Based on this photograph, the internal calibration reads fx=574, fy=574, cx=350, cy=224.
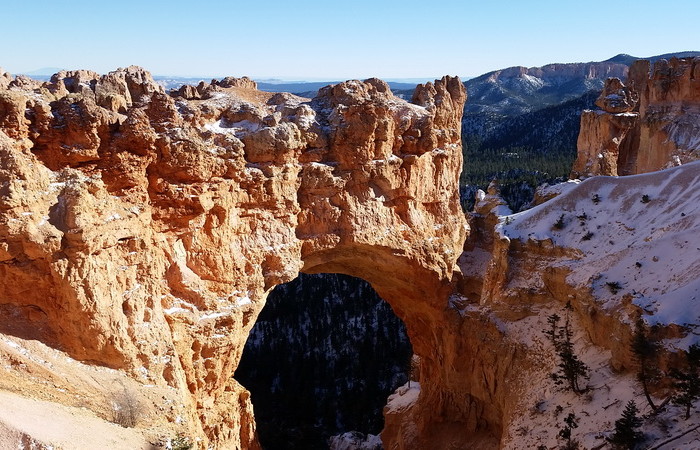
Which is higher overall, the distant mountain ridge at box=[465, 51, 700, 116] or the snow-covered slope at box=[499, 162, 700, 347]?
the distant mountain ridge at box=[465, 51, 700, 116]

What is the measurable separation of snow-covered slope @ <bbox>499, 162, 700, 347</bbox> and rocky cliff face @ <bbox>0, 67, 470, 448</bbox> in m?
4.63

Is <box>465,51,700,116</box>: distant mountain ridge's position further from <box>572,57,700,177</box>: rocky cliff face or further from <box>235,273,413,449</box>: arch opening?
<box>572,57,700,177</box>: rocky cliff face

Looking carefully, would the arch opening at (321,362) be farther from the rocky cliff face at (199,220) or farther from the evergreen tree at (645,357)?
the evergreen tree at (645,357)

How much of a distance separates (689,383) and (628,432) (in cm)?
167

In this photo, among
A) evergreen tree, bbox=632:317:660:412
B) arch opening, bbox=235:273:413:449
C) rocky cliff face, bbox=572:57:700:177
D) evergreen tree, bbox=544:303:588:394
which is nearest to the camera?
evergreen tree, bbox=632:317:660:412

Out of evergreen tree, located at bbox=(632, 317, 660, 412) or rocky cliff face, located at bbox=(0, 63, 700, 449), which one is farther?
rocky cliff face, located at bbox=(0, 63, 700, 449)

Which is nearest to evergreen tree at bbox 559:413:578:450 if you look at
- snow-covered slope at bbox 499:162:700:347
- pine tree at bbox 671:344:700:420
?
pine tree at bbox 671:344:700:420

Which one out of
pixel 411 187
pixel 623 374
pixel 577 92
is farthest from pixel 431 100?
pixel 577 92

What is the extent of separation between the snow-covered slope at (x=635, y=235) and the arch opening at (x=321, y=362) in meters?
21.4

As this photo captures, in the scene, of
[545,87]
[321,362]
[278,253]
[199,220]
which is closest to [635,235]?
[278,253]

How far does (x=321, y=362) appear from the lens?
47.5m

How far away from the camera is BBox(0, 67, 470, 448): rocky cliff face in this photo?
1425 cm

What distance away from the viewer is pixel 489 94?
185875 mm

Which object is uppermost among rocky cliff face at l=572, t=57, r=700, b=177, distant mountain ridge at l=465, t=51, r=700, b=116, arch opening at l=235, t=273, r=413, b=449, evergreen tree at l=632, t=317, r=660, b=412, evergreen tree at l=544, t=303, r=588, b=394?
distant mountain ridge at l=465, t=51, r=700, b=116
